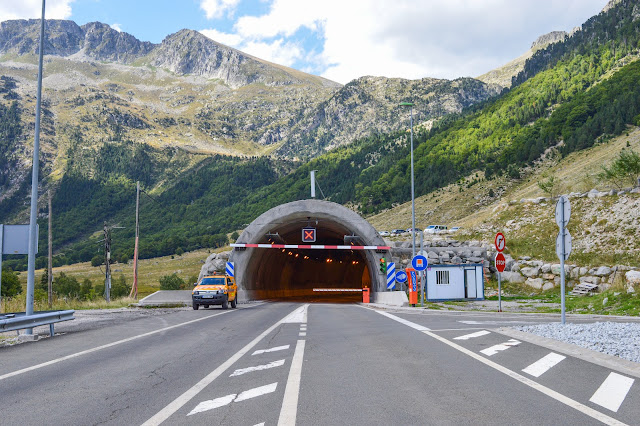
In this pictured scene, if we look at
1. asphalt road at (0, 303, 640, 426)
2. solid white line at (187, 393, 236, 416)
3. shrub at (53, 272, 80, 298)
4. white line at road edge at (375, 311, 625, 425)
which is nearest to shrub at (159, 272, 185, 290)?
shrub at (53, 272, 80, 298)

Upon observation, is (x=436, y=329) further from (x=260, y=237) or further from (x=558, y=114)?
(x=558, y=114)

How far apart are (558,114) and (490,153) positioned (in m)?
15.5

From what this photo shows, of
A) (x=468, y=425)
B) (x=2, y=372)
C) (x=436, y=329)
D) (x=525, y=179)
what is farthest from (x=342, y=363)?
(x=525, y=179)

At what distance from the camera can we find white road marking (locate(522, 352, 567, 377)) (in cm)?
886

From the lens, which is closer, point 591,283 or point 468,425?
point 468,425

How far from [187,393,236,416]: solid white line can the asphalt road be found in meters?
0.02

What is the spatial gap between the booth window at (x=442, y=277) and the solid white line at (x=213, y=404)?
30969 mm

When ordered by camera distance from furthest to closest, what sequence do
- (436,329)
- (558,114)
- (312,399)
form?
(558,114), (436,329), (312,399)

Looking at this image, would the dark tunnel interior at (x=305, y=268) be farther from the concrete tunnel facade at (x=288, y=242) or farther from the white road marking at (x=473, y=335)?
the white road marking at (x=473, y=335)

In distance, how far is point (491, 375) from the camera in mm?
8609

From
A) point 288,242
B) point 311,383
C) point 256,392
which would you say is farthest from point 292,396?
point 288,242

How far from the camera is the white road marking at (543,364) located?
8.86m

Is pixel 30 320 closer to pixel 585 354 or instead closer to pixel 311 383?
pixel 311 383

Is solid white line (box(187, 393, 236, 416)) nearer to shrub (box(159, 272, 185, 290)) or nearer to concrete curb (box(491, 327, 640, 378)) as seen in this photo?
concrete curb (box(491, 327, 640, 378))
